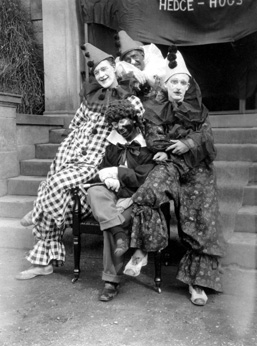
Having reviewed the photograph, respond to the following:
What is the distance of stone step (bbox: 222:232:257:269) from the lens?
3.62 m

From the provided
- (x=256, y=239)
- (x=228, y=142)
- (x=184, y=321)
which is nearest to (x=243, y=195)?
(x=256, y=239)

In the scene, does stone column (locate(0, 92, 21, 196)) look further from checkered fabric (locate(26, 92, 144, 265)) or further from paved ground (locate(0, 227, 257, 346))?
paved ground (locate(0, 227, 257, 346))

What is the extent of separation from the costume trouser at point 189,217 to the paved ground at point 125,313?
0.24m

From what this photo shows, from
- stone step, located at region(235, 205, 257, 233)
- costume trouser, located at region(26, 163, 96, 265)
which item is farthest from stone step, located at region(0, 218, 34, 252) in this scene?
stone step, located at region(235, 205, 257, 233)

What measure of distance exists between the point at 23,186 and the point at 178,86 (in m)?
2.58

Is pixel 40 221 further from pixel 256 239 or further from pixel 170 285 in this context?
pixel 256 239

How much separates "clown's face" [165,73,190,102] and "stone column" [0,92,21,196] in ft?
7.88

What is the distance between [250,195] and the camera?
4277mm

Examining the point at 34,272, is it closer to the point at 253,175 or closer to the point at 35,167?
the point at 35,167

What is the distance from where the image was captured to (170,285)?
358cm

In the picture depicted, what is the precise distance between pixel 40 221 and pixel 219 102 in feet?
13.1

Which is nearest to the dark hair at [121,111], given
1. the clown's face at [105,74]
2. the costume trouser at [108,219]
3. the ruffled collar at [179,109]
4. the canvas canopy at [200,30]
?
the ruffled collar at [179,109]

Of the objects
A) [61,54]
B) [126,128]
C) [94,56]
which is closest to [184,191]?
[126,128]

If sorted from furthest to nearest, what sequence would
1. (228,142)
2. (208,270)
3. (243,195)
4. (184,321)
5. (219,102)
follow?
(219,102), (228,142), (243,195), (208,270), (184,321)
